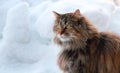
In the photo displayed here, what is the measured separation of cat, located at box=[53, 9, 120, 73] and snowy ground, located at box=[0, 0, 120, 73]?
0.70 metres

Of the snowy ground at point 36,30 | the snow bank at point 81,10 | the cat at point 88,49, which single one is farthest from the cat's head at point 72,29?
the snow bank at point 81,10

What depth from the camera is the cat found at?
2.68m

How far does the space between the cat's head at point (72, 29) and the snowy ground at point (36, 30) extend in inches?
31.9

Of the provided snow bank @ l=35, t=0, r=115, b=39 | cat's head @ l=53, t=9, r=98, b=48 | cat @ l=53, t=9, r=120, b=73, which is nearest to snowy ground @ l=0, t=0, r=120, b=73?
snow bank @ l=35, t=0, r=115, b=39

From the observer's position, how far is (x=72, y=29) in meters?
2.62

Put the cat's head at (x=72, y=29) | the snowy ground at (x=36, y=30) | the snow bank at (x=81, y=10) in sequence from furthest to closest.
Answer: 1. the snow bank at (x=81, y=10)
2. the snowy ground at (x=36, y=30)
3. the cat's head at (x=72, y=29)

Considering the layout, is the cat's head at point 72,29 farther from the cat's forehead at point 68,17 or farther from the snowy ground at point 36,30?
the snowy ground at point 36,30

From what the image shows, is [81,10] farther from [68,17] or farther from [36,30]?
[68,17]

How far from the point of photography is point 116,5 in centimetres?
416

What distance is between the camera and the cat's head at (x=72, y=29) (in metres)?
2.63

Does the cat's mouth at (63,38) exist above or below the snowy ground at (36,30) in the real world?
below

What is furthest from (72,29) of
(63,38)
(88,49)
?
(88,49)

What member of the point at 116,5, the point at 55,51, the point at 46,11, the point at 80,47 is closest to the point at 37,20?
the point at 46,11

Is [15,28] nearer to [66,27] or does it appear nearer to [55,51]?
[55,51]
